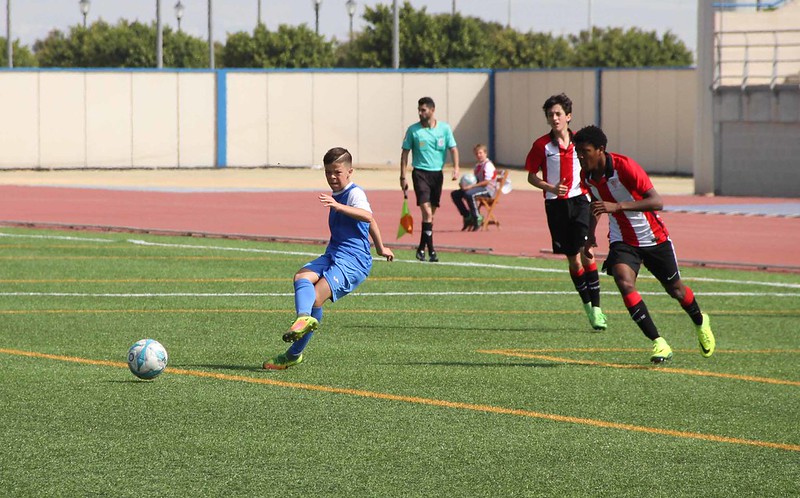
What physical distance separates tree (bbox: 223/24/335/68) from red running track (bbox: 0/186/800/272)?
39.6m

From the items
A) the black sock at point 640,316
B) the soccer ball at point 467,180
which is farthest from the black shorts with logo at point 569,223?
the soccer ball at point 467,180

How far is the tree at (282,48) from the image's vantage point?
7550cm

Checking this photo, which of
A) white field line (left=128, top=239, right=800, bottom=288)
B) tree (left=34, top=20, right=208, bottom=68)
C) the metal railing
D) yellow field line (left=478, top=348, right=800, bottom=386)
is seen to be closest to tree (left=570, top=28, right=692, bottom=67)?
tree (left=34, top=20, right=208, bottom=68)

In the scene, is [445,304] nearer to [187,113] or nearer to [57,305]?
[57,305]

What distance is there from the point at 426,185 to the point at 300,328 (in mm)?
10204

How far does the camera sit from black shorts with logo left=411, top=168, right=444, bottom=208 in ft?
64.1

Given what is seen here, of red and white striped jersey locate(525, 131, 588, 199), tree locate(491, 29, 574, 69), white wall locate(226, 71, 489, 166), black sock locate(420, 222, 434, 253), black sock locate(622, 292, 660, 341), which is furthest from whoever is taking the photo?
tree locate(491, 29, 574, 69)

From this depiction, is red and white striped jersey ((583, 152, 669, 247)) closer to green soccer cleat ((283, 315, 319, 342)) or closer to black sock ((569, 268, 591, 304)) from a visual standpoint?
black sock ((569, 268, 591, 304))

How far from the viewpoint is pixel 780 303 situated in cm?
1505

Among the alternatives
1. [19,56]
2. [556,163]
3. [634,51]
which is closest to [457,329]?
[556,163]

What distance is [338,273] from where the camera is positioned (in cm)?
1012

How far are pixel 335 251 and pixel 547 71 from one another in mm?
39767

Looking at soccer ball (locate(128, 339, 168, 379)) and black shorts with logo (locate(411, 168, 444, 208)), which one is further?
black shorts with logo (locate(411, 168, 444, 208))

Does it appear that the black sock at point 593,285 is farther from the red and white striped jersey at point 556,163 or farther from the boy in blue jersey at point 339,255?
the boy in blue jersey at point 339,255
